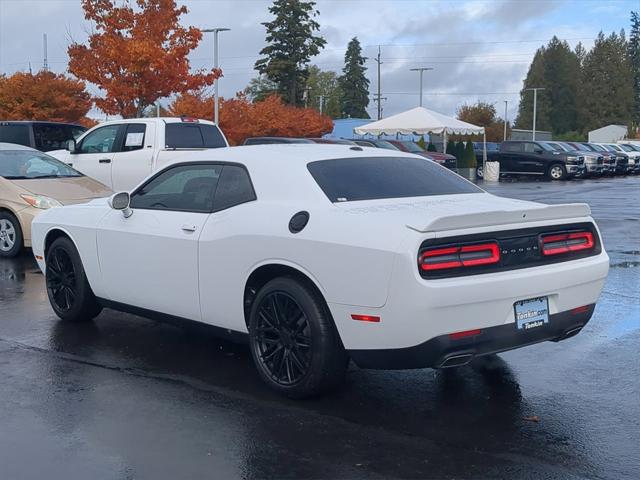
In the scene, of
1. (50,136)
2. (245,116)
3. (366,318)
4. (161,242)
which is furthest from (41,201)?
(245,116)

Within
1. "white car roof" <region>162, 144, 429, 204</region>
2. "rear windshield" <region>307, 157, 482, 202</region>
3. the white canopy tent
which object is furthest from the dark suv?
the white canopy tent

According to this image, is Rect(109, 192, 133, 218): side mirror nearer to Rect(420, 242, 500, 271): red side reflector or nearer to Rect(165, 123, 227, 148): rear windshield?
Rect(420, 242, 500, 271): red side reflector

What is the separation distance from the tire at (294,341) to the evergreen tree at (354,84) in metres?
A: 93.3

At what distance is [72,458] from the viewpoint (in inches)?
170

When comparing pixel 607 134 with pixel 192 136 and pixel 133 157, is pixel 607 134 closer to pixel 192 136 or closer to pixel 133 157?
pixel 192 136

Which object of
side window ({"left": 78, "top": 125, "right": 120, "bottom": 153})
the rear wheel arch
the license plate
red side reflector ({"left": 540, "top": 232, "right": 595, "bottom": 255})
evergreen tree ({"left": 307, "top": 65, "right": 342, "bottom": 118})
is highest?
evergreen tree ({"left": 307, "top": 65, "right": 342, "bottom": 118})

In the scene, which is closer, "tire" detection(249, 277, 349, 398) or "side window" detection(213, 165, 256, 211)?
"tire" detection(249, 277, 349, 398)

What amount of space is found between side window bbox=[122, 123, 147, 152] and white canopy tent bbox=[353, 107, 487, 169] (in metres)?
19.8

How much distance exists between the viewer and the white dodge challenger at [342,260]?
4625mm

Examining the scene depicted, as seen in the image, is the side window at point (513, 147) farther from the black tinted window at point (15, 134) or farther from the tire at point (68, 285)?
the tire at point (68, 285)

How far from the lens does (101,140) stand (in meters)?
14.8

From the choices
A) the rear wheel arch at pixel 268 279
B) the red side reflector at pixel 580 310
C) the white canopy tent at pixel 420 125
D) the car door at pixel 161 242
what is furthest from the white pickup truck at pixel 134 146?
the white canopy tent at pixel 420 125

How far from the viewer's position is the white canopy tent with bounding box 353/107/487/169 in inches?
1292

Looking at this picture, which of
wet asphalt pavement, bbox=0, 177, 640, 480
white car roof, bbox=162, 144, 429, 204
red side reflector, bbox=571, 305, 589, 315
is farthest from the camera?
white car roof, bbox=162, 144, 429, 204
